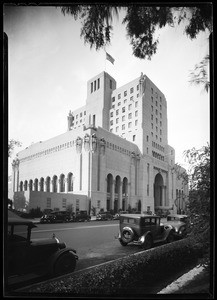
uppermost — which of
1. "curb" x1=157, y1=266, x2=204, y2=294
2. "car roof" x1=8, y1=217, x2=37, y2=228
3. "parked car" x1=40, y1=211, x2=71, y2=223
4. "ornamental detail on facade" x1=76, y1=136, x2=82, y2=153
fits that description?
"ornamental detail on facade" x1=76, y1=136, x2=82, y2=153

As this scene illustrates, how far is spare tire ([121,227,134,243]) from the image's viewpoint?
317 inches

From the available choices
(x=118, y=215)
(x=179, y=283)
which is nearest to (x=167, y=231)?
(x=118, y=215)

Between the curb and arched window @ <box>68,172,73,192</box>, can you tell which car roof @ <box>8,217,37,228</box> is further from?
arched window @ <box>68,172,73,192</box>

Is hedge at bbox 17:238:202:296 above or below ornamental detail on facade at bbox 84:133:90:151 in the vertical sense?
below

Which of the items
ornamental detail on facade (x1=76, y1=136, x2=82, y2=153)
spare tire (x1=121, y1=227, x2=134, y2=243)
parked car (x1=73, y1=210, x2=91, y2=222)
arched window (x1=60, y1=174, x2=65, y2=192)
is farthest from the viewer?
arched window (x1=60, y1=174, x2=65, y2=192)

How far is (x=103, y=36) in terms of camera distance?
4.46 metres

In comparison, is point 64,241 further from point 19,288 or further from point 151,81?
point 151,81

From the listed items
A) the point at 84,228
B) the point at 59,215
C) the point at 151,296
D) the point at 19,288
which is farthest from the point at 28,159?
the point at 151,296

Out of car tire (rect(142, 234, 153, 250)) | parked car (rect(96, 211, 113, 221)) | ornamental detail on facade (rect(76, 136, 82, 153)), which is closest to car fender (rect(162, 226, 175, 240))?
car tire (rect(142, 234, 153, 250))

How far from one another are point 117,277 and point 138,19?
486cm

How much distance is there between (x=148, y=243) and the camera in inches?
337

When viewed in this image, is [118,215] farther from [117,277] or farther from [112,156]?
[117,277]

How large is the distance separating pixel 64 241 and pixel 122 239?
3284 millimetres

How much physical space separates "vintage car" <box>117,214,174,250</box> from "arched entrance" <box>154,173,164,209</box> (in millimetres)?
941
